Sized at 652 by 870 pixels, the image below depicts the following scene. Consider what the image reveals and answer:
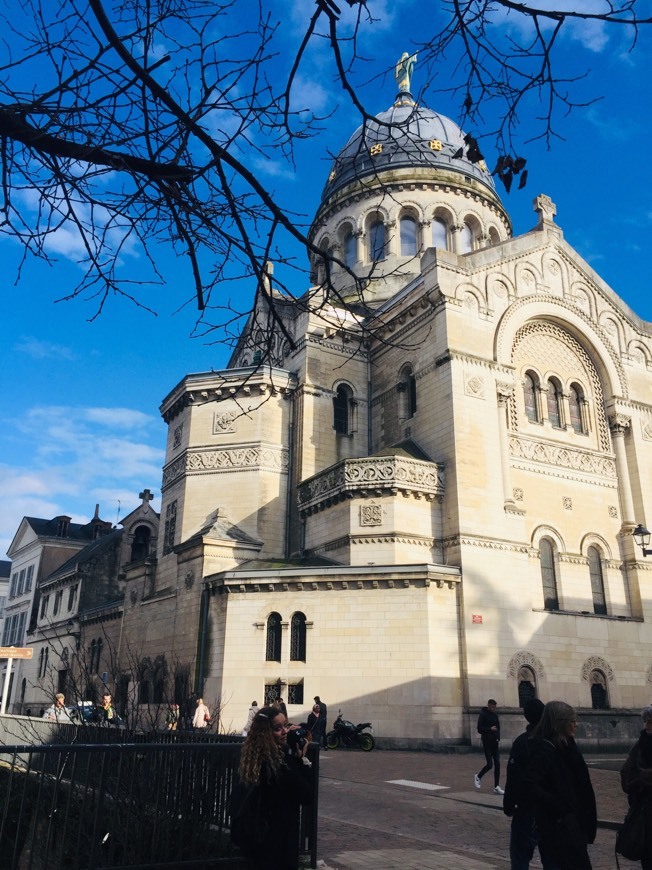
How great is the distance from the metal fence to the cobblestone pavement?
1.31 meters

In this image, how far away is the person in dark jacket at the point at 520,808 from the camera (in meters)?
6.30

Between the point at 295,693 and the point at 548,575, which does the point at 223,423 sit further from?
the point at 548,575

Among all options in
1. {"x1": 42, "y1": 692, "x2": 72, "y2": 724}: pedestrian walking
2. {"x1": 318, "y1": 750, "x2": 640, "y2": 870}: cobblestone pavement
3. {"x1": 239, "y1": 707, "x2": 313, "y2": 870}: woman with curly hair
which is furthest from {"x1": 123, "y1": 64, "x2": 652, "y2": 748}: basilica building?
{"x1": 239, "y1": 707, "x2": 313, "y2": 870}: woman with curly hair

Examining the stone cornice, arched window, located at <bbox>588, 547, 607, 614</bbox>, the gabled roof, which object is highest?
the gabled roof

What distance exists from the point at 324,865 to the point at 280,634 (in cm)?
1682

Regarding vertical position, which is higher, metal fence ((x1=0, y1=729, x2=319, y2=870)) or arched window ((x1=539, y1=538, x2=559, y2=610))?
arched window ((x1=539, y1=538, x2=559, y2=610))

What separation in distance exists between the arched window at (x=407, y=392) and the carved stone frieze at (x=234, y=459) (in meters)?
5.14

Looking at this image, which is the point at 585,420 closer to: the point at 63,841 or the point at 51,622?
the point at 63,841

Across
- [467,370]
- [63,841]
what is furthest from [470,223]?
[63,841]

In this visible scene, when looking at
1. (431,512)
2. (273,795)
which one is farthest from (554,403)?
(273,795)

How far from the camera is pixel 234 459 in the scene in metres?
30.9

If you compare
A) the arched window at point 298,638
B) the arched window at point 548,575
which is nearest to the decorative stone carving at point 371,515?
the arched window at point 298,638

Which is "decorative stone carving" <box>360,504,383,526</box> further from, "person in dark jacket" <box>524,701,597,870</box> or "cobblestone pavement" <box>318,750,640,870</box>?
"person in dark jacket" <box>524,701,597,870</box>

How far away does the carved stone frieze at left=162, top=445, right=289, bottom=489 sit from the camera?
30.6 metres
